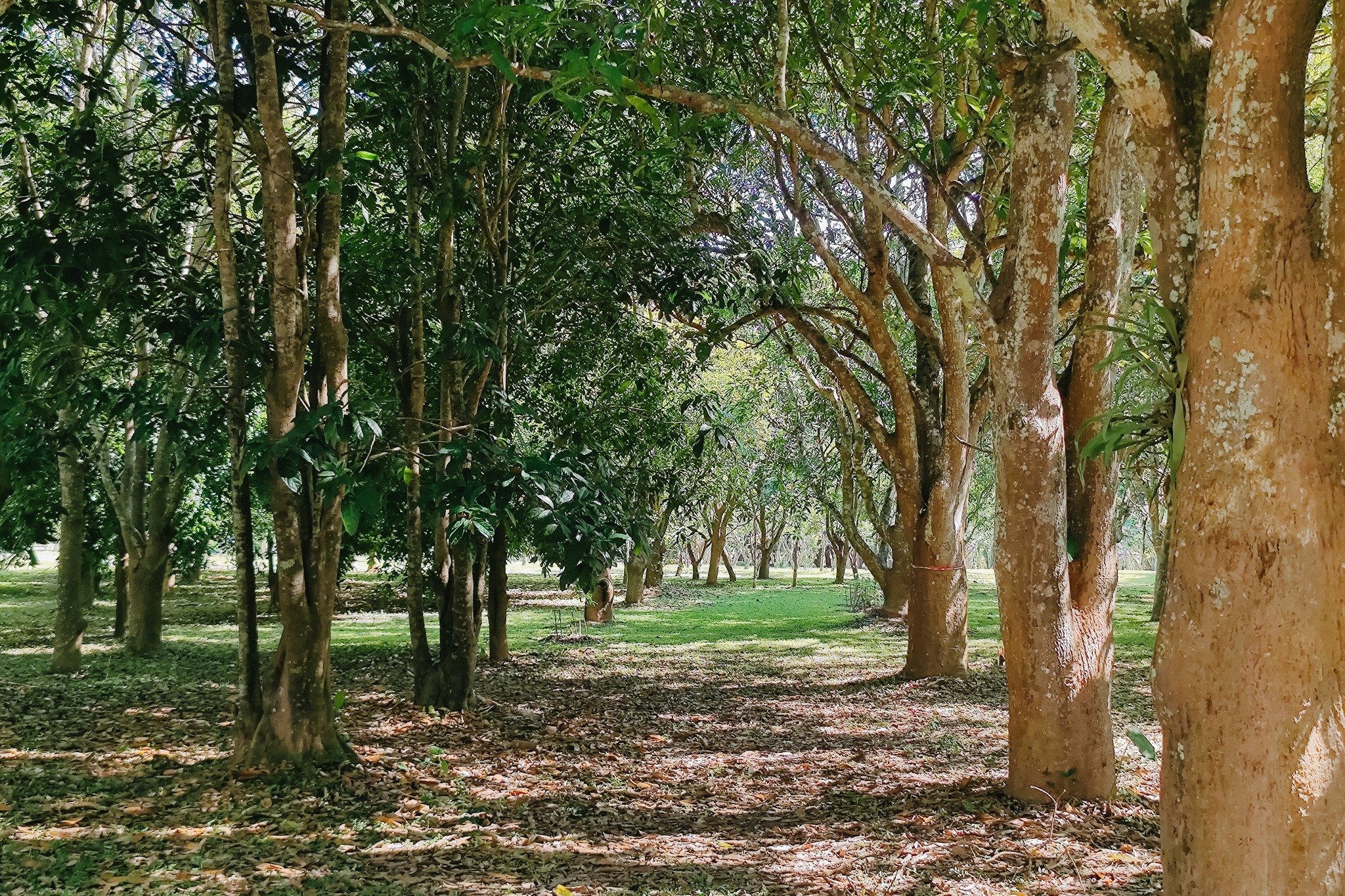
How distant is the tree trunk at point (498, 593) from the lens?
9875mm

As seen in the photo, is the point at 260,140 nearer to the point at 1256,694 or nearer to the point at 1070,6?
the point at 1070,6

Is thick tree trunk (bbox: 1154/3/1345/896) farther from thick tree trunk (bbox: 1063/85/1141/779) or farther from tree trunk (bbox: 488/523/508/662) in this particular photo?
tree trunk (bbox: 488/523/508/662)

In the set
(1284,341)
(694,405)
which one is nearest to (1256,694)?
(1284,341)

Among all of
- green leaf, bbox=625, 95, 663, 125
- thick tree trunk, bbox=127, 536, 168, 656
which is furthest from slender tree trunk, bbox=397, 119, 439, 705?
thick tree trunk, bbox=127, 536, 168, 656

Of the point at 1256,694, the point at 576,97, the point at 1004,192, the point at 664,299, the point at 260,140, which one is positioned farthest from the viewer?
the point at 1004,192

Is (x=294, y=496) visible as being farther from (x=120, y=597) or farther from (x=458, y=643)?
(x=120, y=597)

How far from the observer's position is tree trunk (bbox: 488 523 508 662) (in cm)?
988

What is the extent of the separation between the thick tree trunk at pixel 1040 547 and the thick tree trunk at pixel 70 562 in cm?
823

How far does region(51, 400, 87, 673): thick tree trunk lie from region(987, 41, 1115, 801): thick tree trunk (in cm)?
823

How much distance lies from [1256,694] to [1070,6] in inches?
97.5

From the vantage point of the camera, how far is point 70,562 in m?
9.28

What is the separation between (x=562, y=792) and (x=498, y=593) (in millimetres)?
4472

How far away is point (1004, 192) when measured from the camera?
393 inches

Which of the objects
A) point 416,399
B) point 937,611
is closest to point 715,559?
point 937,611
